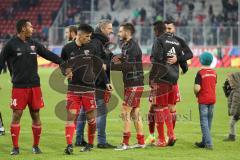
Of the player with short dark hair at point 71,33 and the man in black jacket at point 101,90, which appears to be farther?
the player with short dark hair at point 71,33

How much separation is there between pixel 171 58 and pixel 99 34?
1426 mm

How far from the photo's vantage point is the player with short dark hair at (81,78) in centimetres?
1212

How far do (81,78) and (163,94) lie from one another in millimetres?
1912

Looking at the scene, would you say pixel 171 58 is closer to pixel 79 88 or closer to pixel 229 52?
pixel 79 88

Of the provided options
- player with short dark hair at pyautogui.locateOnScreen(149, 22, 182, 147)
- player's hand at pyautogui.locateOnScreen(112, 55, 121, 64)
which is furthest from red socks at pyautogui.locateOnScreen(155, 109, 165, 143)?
player's hand at pyautogui.locateOnScreen(112, 55, 121, 64)

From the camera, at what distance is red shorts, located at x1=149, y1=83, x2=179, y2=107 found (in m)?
13.2

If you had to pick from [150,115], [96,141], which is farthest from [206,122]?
[96,141]

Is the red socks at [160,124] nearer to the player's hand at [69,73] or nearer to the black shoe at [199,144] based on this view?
the black shoe at [199,144]

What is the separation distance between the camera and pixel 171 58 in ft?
43.2

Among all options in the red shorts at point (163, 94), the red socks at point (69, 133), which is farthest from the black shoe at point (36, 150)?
the red shorts at point (163, 94)

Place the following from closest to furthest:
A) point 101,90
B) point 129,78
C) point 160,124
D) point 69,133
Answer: point 69,133 < point 129,78 < point 160,124 < point 101,90

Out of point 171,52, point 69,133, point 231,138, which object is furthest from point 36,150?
point 231,138

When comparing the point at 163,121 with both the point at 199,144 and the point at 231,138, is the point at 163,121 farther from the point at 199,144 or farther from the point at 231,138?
the point at 231,138

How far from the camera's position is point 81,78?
12.1 m
